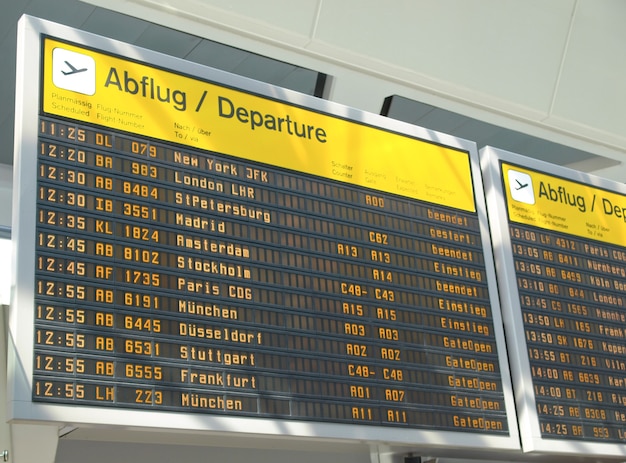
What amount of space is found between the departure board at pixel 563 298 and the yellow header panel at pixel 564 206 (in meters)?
0.01

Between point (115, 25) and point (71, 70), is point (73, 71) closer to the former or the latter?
point (71, 70)

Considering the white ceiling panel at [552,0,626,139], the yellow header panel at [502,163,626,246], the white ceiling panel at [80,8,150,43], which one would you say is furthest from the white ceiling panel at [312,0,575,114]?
the white ceiling panel at [80,8,150,43]

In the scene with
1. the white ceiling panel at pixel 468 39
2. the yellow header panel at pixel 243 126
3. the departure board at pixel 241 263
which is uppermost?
the white ceiling panel at pixel 468 39

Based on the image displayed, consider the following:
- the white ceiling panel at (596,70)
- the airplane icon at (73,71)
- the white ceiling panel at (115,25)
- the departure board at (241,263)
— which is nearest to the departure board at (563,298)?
the departure board at (241,263)

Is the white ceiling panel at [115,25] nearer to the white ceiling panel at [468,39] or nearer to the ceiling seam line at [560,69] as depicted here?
the white ceiling panel at [468,39]

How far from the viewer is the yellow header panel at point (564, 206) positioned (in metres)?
8.12

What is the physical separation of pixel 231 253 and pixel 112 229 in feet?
2.56

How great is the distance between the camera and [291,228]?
655 cm

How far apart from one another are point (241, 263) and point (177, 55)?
139 inches

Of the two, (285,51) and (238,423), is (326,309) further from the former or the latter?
(285,51)

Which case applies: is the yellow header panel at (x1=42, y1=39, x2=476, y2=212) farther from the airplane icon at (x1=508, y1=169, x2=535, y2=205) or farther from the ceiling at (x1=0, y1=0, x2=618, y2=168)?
the ceiling at (x1=0, y1=0, x2=618, y2=168)

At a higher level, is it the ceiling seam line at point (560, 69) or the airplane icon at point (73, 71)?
the ceiling seam line at point (560, 69)

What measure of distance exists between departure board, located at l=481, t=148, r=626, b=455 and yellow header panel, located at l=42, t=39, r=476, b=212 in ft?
1.82

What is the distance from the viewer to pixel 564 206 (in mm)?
8414
